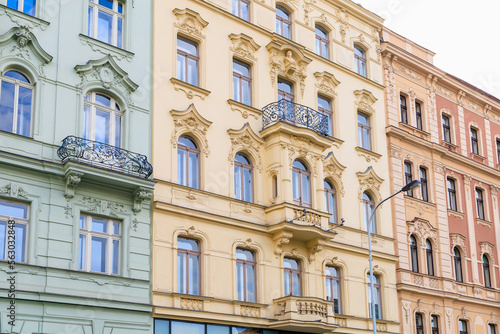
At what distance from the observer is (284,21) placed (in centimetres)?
3528

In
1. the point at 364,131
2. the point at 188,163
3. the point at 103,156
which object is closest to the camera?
the point at 103,156

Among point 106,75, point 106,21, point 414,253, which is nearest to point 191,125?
point 106,75

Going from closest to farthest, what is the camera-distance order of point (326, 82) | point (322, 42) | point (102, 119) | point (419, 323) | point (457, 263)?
point (102, 119)
point (326, 82)
point (419, 323)
point (322, 42)
point (457, 263)

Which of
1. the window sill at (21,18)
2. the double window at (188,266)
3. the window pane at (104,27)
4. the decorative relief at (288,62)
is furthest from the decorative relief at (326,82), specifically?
the window sill at (21,18)

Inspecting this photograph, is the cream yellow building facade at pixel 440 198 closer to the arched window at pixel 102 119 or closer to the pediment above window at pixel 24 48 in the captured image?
the arched window at pixel 102 119

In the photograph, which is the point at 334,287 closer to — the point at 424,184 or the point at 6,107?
the point at 424,184

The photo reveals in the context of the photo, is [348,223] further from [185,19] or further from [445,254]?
[185,19]

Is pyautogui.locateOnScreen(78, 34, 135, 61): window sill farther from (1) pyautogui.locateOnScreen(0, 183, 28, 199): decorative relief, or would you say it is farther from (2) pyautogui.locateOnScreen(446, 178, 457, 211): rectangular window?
(2) pyautogui.locateOnScreen(446, 178, 457, 211): rectangular window

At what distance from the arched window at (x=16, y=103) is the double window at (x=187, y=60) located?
688cm

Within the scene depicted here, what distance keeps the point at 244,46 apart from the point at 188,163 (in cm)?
668

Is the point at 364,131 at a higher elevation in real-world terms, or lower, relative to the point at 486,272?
higher

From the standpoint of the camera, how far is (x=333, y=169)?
34125 millimetres

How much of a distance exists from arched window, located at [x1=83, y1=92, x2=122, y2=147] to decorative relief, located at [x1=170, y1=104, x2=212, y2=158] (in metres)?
2.35

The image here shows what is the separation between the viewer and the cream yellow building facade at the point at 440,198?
37.1m
